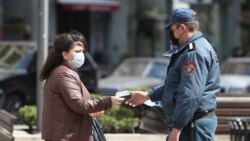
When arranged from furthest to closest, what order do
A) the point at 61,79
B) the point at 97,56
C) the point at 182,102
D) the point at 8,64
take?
the point at 97,56
the point at 8,64
the point at 61,79
the point at 182,102

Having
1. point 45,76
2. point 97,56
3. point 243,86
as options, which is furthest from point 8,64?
point 97,56

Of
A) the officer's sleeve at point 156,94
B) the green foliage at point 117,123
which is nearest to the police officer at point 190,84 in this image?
the officer's sleeve at point 156,94

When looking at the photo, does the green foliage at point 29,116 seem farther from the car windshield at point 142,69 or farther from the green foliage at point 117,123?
the car windshield at point 142,69

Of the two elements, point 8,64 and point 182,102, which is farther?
point 8,64

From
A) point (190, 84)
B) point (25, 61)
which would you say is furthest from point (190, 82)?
point (25, 61)

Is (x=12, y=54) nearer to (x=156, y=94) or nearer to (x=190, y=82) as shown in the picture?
(x=156, y=94)

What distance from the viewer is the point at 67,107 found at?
577cm

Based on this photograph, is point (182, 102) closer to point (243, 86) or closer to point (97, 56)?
point (243, 86)

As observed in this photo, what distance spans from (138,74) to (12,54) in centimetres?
321

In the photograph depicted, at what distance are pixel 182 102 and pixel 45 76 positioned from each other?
4.22ft

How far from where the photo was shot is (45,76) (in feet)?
19.6

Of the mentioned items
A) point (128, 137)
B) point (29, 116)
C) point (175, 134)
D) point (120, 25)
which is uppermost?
point (175, 134)

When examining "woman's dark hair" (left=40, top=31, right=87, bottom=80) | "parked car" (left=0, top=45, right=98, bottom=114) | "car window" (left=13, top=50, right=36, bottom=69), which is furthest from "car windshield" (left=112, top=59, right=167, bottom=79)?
"woman's dark hair" (left=40, top=31, right=87, bottom=80)

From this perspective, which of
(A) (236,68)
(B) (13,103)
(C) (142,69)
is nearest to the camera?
(B) (13,103)
